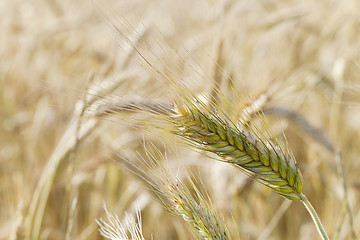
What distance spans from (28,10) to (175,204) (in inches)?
133

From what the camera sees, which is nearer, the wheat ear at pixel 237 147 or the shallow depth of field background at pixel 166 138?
the wheat ear at pixel 237 147

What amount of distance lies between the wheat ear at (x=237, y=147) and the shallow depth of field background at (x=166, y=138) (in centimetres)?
32

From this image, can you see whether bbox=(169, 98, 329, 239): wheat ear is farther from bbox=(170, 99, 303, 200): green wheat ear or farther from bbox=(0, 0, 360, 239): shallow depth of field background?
bbox=(0, 0, 360, 239): shallow depth of field background

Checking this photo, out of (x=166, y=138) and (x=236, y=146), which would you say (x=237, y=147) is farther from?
(x=166, y=138)

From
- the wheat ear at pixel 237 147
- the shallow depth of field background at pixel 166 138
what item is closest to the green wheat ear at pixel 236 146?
the wheat ear at pixel 237 147

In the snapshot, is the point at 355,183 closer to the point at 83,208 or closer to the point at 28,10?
the point at 83,208

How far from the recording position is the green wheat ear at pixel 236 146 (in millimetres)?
641

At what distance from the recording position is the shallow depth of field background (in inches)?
45.7

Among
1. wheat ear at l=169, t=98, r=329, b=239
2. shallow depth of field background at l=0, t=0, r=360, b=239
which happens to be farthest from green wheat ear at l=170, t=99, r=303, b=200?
shallow depth of field background at l=0, t=0, r=360, b=239

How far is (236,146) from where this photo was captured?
653 millimetres

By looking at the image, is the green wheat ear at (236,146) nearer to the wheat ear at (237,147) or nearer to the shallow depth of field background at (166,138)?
the wheat ear at (237,147)

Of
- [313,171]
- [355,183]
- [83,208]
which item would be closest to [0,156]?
[83,208]

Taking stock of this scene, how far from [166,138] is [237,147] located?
1.33 ft

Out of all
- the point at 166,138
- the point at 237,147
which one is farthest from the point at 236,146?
the point at 166,138
